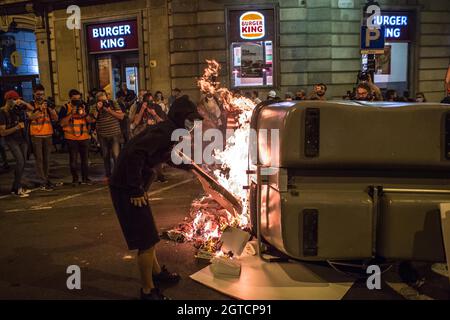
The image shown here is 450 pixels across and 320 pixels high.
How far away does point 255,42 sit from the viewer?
48.0 ft

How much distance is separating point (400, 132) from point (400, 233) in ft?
2.69

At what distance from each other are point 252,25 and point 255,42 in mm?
548

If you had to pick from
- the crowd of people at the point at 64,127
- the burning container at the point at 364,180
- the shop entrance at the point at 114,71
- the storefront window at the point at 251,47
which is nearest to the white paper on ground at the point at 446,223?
the burning container at the point at 364,180

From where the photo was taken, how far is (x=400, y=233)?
361cm

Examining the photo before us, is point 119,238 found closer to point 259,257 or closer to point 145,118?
point 259,257

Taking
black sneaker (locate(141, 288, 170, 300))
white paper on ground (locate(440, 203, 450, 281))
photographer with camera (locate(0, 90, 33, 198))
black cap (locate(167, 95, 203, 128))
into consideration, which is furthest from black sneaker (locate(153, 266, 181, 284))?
photographer with camera (locate(0, 90, 33, 198))

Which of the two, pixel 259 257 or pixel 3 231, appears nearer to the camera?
pixel 259 257

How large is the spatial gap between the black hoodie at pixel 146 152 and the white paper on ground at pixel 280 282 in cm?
119

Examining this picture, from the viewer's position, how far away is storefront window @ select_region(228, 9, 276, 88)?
14.5 m

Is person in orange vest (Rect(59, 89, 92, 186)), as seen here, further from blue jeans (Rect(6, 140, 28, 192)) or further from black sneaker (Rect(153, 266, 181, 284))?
black sneaker (Rect(153, 266, 181, 284))

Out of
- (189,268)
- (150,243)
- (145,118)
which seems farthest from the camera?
(145,118)

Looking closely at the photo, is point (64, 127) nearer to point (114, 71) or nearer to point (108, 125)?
point (108, 125)

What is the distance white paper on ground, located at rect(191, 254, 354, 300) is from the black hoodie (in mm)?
1194

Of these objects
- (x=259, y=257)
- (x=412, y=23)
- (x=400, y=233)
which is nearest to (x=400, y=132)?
(x=400, y=233)
